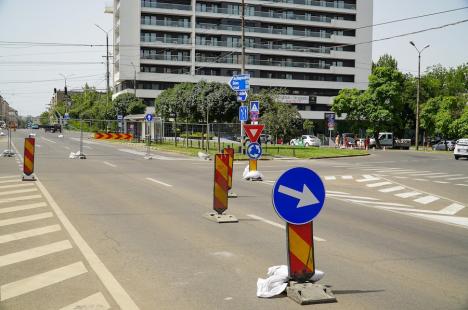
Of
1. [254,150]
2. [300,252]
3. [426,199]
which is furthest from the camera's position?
[254,150]

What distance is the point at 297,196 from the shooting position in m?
5.69

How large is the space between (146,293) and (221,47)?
85.2 metres

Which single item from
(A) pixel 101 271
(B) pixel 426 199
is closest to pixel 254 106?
(B) pixel 426 199

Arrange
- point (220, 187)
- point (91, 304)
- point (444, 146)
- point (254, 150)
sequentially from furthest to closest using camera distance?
point (444, 146)
point (254, 150)
point (220, 187)
point (91, 304)

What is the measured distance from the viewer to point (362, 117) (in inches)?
2739

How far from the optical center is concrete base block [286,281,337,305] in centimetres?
557

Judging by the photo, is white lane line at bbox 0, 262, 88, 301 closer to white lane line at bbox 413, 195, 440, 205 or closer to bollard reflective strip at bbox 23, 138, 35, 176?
bollard reflective strip at bbox 23, 138, 35, 176

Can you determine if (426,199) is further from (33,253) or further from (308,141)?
(308,141)

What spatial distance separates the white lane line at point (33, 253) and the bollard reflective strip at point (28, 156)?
28.9 feet

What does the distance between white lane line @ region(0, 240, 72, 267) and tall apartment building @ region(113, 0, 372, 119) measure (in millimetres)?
75797

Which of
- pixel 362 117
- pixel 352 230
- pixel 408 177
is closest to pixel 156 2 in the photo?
pixel 362 117

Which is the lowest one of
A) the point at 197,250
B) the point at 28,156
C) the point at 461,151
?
the point at 197,250

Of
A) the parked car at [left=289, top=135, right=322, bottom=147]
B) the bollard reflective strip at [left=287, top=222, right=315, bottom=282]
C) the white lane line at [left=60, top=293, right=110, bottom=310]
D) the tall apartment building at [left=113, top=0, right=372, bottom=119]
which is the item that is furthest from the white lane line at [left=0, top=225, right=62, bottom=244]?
the tall apartment building at [left=113, top=0, right=372, bottom=119]

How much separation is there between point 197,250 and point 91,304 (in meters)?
2.65
